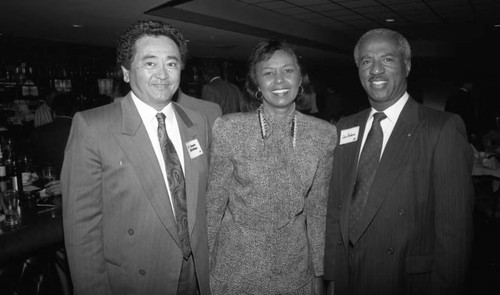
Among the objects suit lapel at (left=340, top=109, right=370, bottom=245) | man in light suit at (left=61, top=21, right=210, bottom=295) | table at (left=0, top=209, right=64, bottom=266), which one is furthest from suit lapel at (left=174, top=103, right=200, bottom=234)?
table at (left=0, top=209, right=64, bottom=266)

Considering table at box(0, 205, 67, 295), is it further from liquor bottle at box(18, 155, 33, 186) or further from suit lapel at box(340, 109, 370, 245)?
suit lapel at box(340, 109, 370, 245)

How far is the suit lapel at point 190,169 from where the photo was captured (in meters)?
1.73

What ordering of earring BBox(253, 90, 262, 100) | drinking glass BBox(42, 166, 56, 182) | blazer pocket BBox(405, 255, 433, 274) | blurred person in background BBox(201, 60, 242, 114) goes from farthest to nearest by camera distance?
blurred person in background BBox(201, 60, 242, 114) → drinking glass BBox(42, 166, 56, 182) → earring BBox(253, 90, 262, 100) → blazer pocket BBox(405, 255, 433, 274)

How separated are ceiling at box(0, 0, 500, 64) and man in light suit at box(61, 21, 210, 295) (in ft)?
14.7

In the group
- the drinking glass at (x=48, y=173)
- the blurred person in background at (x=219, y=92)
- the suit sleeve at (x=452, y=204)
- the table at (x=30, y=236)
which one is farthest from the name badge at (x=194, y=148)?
the blurred person in background at (x=219, y=92)

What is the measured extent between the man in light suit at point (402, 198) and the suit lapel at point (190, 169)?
29.6 inches

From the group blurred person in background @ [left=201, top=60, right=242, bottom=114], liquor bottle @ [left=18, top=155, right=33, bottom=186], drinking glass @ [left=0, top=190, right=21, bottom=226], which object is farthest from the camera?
blurred person in background @ [left=201, top=60, right=242, bottom=114]

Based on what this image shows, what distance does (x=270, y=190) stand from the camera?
181 centimetres

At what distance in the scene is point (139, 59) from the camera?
1.69 meters

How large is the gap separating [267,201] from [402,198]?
0.63m

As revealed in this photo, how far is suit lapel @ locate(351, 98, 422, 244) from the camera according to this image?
5.46ft

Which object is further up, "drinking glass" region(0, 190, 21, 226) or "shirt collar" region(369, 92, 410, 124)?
"shirt collar" region(369, 92, 410, 124)

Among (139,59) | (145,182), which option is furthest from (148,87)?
(145,182)

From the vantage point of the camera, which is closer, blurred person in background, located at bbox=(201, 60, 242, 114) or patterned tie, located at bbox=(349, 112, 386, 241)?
patterned tie, located at bbox=(349, 112, 386, 241)
